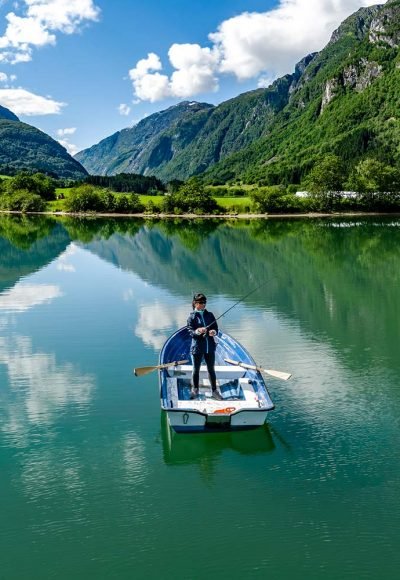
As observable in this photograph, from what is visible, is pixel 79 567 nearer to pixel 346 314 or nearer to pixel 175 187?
pixel 346 314

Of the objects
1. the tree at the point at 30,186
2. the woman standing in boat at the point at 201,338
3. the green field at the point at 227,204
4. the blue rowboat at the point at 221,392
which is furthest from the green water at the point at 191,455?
the tree at the point at 30,186

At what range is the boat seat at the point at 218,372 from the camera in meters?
18.3

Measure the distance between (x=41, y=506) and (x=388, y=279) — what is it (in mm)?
37305

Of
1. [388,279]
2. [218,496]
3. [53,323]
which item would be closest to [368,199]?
[388,279]

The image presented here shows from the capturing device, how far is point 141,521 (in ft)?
38.7

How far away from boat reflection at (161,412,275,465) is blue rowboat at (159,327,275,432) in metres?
0.41

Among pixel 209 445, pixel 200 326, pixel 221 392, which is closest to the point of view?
pixel 209 445

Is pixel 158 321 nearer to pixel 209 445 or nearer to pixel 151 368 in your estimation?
pixel 151 368

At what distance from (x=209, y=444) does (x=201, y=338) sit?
10.2 feet

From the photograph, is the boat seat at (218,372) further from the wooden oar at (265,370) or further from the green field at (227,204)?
the green field at (227,204)

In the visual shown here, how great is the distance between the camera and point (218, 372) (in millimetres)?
18344

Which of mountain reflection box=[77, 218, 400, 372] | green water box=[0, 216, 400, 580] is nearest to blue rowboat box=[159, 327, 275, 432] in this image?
green water box=[0, 216, 400, 580]

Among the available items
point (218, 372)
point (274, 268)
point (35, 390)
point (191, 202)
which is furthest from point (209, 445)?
point (191, 202)

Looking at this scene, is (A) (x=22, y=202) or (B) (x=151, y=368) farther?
(A) (x=22, y=202)
